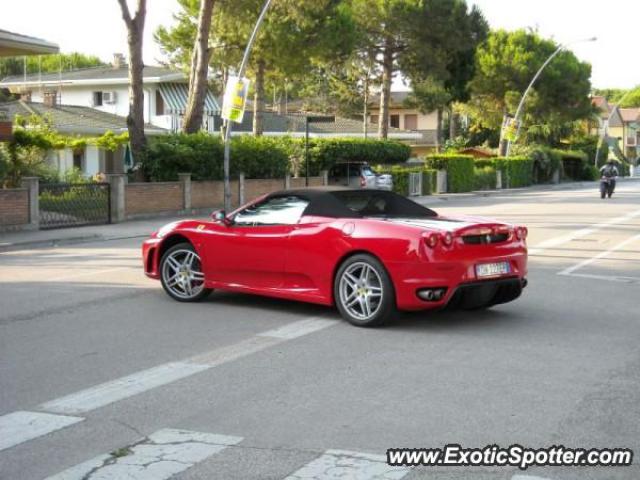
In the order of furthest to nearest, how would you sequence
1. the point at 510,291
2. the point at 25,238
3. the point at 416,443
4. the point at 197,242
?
the point at 25,238 → the point at 197,242 → the point at 510,291 → the point at 416,443

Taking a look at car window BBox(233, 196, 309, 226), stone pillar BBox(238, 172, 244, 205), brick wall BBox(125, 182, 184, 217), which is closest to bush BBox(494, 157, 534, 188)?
stone pillar BBox(238, 172, 244, 205)

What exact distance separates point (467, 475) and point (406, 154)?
137ft

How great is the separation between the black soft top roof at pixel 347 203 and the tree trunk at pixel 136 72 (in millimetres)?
20247

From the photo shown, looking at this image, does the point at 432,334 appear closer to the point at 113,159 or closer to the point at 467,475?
the point at 467,475

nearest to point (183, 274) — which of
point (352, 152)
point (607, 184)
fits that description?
point (352, 152)

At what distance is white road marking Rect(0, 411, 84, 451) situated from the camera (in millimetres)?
5207

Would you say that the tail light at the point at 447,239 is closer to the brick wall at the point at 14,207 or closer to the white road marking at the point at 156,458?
the white road marking at the point at 156,458

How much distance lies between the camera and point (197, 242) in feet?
32.5

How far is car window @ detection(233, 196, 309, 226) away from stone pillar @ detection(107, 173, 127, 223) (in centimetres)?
1649

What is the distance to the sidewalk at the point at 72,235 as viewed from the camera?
63.6 ft

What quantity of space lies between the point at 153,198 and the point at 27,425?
74.2 ft

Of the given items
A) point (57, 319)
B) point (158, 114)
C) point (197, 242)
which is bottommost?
point (57, 319)

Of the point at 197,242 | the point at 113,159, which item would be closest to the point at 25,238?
the point at 197,242

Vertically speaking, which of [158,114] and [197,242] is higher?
[158,114]
